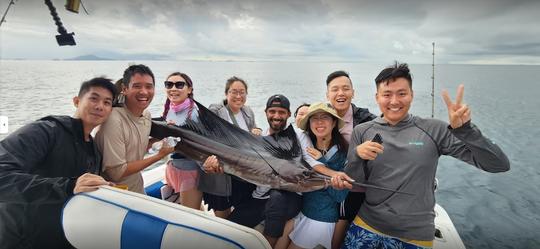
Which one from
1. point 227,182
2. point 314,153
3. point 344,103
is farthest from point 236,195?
point 344,103

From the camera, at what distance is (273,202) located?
7.47 ft

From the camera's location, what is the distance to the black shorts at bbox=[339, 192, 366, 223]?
2256mm

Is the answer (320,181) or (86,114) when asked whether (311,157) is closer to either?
(320,181)

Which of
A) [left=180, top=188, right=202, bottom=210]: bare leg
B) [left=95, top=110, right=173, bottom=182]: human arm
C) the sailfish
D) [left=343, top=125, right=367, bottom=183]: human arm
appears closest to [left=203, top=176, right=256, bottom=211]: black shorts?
[left=180, top=188, right=202, bottom=210]: bare leg

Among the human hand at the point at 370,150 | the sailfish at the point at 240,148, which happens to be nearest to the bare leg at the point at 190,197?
the sailfish at the point at 240,148

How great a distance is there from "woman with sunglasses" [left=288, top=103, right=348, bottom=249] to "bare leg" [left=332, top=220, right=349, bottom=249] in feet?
0.15

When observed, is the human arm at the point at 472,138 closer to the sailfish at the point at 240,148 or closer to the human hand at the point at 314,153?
the human hand at the point at 314,153

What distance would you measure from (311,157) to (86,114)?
150cm

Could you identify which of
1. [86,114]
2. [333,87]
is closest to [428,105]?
[333,87]

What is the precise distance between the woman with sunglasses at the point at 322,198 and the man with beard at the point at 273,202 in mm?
93

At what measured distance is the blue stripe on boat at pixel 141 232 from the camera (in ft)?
4.53

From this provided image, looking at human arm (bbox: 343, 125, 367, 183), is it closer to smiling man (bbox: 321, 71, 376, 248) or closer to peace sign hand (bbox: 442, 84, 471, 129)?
smiling man (bbox: 321, 71, 376, 248)

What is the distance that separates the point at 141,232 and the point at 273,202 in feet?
3.51

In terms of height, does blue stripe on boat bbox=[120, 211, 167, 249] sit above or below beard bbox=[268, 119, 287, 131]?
below
